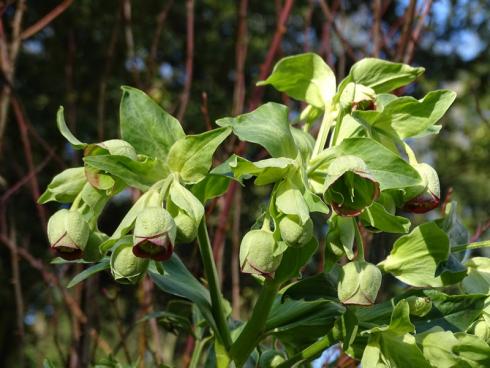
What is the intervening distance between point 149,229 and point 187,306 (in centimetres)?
50

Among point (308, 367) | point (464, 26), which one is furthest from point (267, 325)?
point (464, 26)

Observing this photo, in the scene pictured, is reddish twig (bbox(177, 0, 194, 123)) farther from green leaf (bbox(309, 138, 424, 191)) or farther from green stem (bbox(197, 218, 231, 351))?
green leaf (bbox(309, 138, 424, 191))

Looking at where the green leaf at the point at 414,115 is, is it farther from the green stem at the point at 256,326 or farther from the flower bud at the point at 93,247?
the flower bud at the point at 93,247

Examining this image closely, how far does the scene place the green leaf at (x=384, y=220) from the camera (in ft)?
2.54

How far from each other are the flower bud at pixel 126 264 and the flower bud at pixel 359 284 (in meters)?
0.20

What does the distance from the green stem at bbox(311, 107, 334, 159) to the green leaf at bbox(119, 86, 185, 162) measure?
0.16 meters

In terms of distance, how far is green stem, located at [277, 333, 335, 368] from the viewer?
83cm

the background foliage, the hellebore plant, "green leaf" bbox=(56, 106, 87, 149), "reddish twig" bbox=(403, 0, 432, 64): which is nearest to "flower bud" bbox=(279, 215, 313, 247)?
the hellebore plant

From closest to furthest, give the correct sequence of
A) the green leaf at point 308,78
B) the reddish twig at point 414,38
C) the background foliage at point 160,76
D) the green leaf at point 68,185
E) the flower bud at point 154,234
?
1. the flower bud at point 154,234
2. the green leaf at point 68,185
3. the green leaf at point 308,78
4. the reddish twig at point 414,38
5. the background foliage at point 160,76

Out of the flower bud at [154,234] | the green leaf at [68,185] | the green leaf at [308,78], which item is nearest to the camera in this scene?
the flower bud at [154,234]

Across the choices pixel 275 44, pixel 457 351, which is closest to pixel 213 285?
pixel 457 351

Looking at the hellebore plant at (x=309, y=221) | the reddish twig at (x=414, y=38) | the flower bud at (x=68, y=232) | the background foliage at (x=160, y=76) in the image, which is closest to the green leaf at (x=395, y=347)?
the hellebore plant at (x=309, y=221)

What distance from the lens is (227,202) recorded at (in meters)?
1.56

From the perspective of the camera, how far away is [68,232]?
2.46ft
